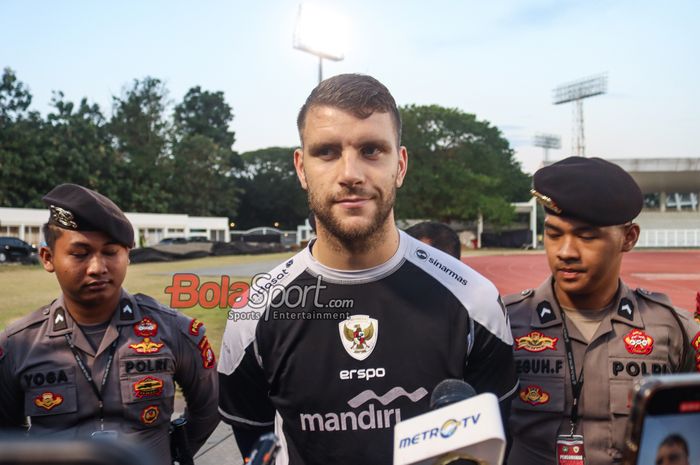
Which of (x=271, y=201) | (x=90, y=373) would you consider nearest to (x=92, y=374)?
(x=90, y=373)

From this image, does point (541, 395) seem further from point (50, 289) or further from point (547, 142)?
point (547, 142)

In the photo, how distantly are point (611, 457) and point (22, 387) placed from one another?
2568 mm

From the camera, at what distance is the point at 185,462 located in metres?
3.08

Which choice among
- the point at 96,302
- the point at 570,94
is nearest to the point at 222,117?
the point at 570,94

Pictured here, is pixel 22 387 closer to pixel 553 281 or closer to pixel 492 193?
pixel 553 281

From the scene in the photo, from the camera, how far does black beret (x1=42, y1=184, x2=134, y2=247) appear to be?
285 centimetres

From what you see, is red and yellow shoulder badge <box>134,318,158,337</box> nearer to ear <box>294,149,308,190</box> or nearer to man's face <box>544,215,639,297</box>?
ear <box>294,149,308,190</box>

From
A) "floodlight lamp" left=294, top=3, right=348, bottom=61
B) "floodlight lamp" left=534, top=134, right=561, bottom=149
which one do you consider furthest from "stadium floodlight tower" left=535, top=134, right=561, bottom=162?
"floodlight lamp" left=294, top=3, right=348, bottom=61

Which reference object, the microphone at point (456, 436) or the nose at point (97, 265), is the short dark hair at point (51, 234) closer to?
the nose at point (97, 265)

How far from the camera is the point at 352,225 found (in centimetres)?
204

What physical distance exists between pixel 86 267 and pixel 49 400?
61 centimetres

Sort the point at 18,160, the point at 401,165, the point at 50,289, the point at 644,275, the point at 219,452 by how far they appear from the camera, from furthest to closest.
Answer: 1. the point at 18,160
2. the point at 644,275
3. the point at 50,289
4. the point at 219,452
5. the point at 401,165

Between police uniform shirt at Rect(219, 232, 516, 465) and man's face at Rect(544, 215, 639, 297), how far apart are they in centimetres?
47

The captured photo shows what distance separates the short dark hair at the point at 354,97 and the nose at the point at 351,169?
140mm
